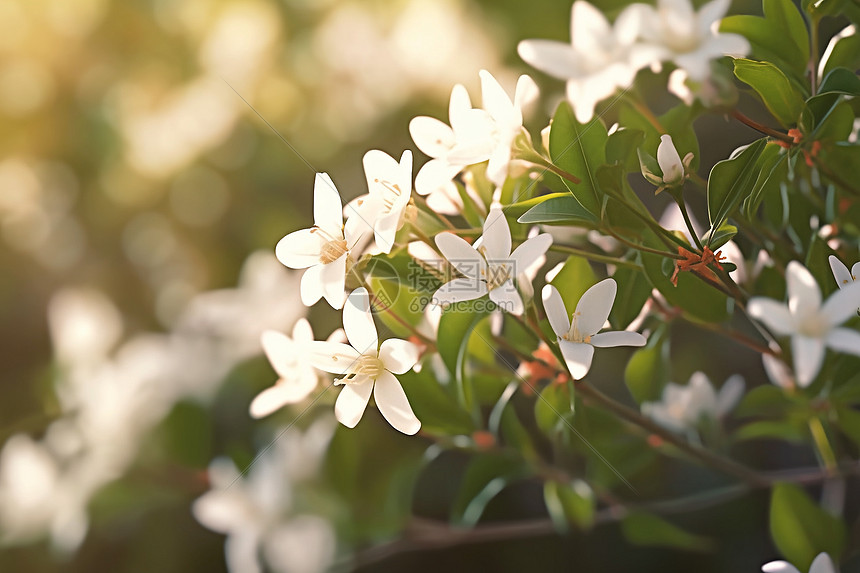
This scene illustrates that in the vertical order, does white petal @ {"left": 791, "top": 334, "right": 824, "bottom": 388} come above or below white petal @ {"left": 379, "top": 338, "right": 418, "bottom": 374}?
below

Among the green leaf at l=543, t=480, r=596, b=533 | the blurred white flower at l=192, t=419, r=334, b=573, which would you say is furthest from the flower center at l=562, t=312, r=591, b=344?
the blurred white flower at l=192, t=419, r=334, b=573

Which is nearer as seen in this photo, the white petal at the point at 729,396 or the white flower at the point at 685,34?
the white flower at the point at 685,34

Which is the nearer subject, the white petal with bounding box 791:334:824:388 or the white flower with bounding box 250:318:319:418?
the white petal with bounding box 791:334:824:388

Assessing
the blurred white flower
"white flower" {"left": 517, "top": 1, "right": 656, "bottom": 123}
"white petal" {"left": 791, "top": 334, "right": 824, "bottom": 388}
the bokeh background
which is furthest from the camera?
the bokeh background

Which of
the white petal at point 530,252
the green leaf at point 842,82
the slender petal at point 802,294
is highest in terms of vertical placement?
the green leaf at point 842,82

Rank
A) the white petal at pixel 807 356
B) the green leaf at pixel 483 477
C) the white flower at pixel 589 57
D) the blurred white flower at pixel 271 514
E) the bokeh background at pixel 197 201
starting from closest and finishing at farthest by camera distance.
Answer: the white petal at pixel 807 356 → the white flower at pixel 589 57 → the green leaf at pixel 483 477 → the blurred white flower at pixel 271 514 → the bokeh background at pixel 197 201

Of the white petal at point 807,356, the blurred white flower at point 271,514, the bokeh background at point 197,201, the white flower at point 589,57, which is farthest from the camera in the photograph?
the bokeh background at point 197,201

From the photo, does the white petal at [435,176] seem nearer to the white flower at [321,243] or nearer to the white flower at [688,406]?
the white flower at [321,243]

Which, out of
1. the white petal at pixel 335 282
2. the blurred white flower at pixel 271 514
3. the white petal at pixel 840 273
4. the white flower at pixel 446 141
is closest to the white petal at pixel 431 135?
the white flower at pixel 446 141

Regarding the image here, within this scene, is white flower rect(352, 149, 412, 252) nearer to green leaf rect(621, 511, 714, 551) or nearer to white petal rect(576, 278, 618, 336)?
white petal rect(576, 278, 618, 336)
